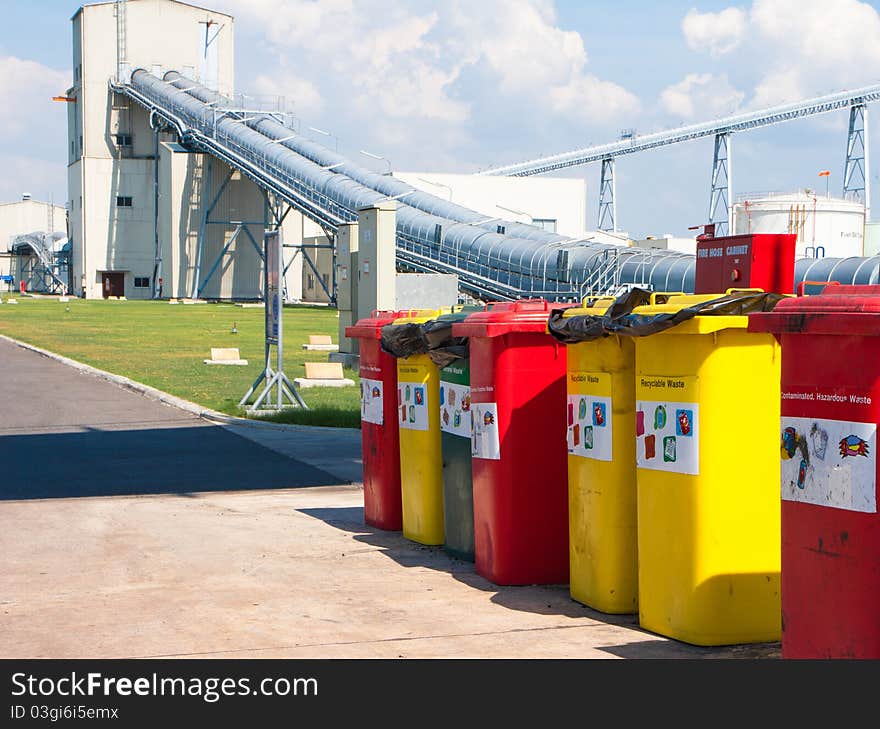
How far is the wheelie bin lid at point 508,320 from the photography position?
7.17m

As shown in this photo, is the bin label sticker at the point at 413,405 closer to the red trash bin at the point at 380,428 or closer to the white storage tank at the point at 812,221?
the red trash bin at the point at 380,428

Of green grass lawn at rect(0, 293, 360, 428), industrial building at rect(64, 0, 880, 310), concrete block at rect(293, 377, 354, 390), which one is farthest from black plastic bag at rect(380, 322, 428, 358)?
industrial building at rect(64, 0, 880, 310)

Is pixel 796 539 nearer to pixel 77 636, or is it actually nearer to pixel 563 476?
pixel 563 476

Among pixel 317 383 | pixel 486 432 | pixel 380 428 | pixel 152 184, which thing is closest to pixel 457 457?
pixel 486 432

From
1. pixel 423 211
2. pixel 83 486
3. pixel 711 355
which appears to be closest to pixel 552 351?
pixel 711 355

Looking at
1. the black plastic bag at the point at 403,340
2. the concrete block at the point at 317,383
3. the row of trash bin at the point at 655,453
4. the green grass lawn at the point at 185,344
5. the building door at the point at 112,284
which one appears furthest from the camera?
the building door at the point at 112,284

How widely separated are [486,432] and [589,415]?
0.89 metres

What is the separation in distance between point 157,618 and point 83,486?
5.16m

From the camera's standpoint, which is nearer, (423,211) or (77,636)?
(77,636)

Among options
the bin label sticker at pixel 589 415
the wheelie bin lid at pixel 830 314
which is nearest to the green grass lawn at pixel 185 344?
the bin label sticker at pixel 589 415

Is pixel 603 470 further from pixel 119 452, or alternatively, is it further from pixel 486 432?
pixel 119 452

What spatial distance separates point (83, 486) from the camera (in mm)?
11242

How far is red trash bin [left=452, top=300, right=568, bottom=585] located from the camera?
23.6 ft

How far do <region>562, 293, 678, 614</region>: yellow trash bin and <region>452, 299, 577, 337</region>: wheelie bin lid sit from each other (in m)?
0.43
